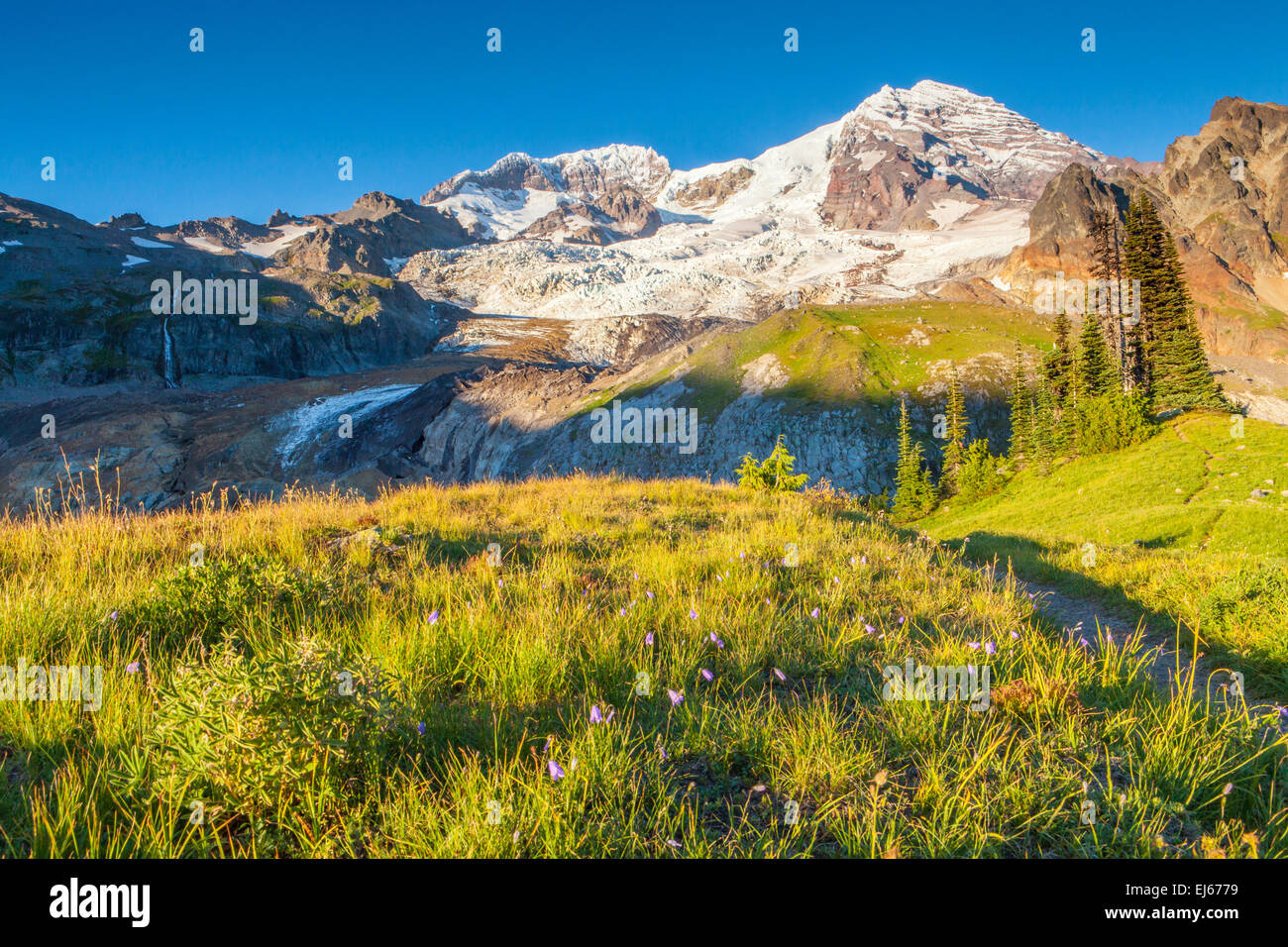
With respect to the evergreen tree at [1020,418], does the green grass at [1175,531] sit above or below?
below

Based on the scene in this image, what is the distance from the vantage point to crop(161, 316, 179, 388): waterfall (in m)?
120

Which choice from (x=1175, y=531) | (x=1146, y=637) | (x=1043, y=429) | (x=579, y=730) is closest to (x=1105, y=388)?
(x=1043, y=429)

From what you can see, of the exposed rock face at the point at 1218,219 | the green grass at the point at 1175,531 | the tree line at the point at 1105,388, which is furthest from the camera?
the exposed rock face at the point at 1218,219

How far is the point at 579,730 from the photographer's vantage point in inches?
116

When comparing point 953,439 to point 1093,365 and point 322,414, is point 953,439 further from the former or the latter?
point 322,414

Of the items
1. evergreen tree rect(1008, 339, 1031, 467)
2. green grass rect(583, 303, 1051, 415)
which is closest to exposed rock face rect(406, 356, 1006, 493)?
green grass rect(583, 303, 1051, 415)

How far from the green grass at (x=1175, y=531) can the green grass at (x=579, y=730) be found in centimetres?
185

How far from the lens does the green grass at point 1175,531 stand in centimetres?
641

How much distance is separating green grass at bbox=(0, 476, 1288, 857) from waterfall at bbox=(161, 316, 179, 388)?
488ft

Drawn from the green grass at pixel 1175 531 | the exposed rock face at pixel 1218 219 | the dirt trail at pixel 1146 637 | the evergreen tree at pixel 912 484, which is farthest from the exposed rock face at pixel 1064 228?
the dirt trail at pixel 1146 637

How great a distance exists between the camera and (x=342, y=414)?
72.4m

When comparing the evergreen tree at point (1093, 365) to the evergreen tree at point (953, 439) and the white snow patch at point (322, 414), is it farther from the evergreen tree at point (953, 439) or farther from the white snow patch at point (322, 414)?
the white snow patch at point (322, 414)

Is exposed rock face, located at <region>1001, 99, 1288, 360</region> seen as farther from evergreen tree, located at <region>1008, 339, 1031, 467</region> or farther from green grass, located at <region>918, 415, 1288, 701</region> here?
green grass, located at <region>918, 415, 1288, 701</region>
